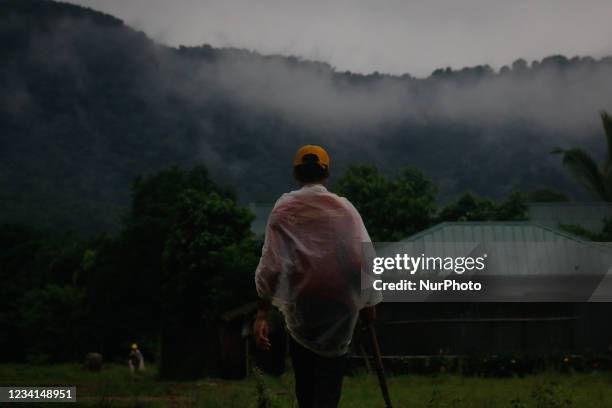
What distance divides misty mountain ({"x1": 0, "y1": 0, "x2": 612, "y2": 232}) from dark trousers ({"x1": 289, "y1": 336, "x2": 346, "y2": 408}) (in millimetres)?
84300

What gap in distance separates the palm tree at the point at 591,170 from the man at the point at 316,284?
35.8 m

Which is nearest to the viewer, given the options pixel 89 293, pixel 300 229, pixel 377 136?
pixel 300 229

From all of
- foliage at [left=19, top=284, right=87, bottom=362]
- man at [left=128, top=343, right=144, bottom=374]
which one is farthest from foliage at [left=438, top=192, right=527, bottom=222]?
foliage at [left=19, top=284, right=87, bottom=362]

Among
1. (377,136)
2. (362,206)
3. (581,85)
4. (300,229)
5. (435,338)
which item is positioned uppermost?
(581,85)

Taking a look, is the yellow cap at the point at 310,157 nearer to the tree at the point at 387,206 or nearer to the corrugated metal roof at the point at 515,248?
the corrugated metal roof at the point at 515,248

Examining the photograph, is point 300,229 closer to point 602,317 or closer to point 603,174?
point 602,317

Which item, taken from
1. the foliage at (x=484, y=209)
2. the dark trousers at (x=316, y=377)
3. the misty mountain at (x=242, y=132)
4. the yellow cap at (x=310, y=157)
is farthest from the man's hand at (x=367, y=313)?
the misty mountain at (x=242, y=132)

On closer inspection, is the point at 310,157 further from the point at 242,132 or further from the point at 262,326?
the point at 242,132

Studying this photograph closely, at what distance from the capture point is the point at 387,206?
33906mm

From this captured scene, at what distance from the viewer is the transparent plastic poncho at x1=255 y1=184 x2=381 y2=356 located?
3861mm

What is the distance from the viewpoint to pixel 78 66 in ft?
604

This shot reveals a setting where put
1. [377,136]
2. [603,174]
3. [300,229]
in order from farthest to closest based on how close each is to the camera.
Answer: [377,136]
[603,174]
[300,229]

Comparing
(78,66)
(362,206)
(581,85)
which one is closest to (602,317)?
(362,206)

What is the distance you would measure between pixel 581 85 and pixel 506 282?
542ft
